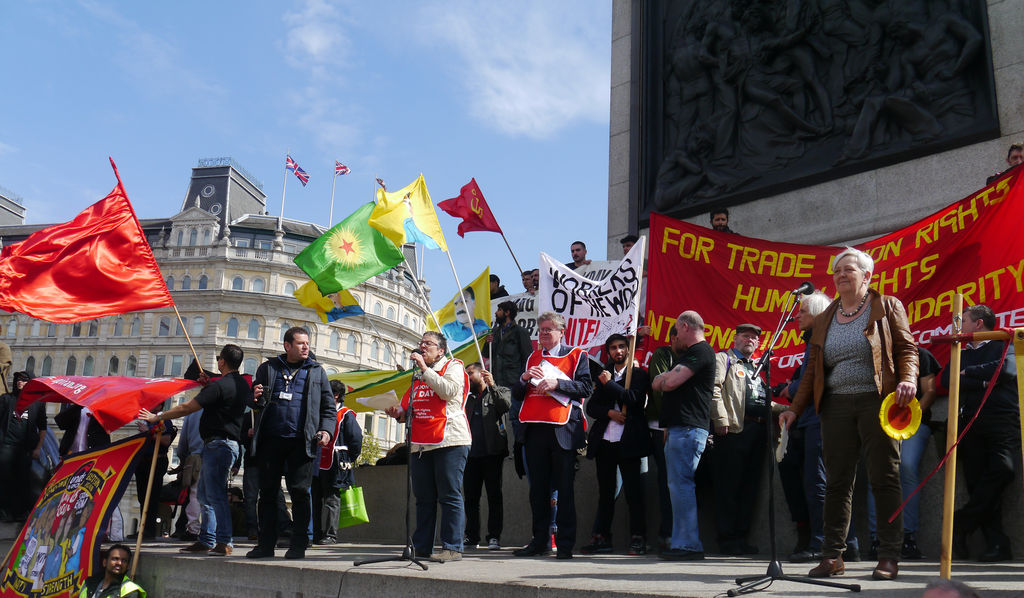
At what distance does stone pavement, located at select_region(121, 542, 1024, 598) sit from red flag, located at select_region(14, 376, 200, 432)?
1274 millimetres

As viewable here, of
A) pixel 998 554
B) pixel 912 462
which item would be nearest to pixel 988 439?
pixel 912 462

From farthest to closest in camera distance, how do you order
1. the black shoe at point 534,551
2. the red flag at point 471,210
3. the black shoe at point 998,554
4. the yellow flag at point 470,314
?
the yellow flag at point 470,314, the red flag at point 471,210, the black shoe at point 534,551, the black shoe at point 998,554

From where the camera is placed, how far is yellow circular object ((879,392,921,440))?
4766 mm

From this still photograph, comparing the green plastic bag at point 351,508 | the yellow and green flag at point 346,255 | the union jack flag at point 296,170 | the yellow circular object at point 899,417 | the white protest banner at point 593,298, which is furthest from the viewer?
the union jack flag at point 296,170

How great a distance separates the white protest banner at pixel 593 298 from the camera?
9.08 meters

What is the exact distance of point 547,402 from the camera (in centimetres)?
728

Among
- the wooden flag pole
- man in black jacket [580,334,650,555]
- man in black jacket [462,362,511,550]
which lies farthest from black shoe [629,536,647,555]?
the wooden flag pole

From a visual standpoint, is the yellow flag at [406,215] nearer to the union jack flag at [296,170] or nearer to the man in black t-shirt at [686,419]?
the man in black t-shirt at [686,419]

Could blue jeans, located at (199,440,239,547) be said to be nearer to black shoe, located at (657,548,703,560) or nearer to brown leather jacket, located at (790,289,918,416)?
black shoe, located at (657,548,703,560)

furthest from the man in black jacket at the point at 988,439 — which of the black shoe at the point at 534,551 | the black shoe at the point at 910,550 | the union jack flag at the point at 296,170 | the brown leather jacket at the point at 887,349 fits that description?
the union jack flag at the point at 296,170

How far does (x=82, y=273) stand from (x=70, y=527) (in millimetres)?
2542

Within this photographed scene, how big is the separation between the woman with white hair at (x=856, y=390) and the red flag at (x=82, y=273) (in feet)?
20.3

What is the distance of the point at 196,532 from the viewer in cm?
981

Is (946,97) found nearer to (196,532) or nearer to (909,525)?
(909,525)
